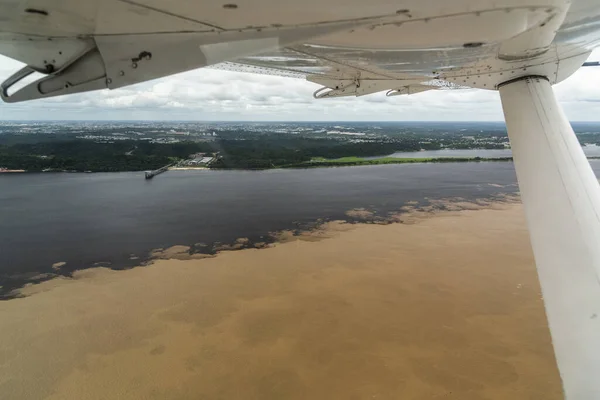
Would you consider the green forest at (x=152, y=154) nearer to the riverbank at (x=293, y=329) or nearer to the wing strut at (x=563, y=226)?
the riverbank at (x=293, y=329)

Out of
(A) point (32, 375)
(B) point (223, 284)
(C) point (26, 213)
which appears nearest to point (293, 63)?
(A) point (32, 375)

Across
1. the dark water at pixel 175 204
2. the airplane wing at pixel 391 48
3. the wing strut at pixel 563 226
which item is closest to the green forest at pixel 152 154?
the dark water at pixel 175 204

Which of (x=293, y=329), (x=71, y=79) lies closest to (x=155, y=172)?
(x=293, y=329)

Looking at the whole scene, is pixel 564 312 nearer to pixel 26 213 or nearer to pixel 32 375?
pixel 32 375

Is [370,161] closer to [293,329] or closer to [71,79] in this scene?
[293,329]

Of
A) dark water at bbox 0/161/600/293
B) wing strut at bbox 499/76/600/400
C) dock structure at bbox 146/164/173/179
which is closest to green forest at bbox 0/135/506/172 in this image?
dock structure at bbox 146/164/173/179
